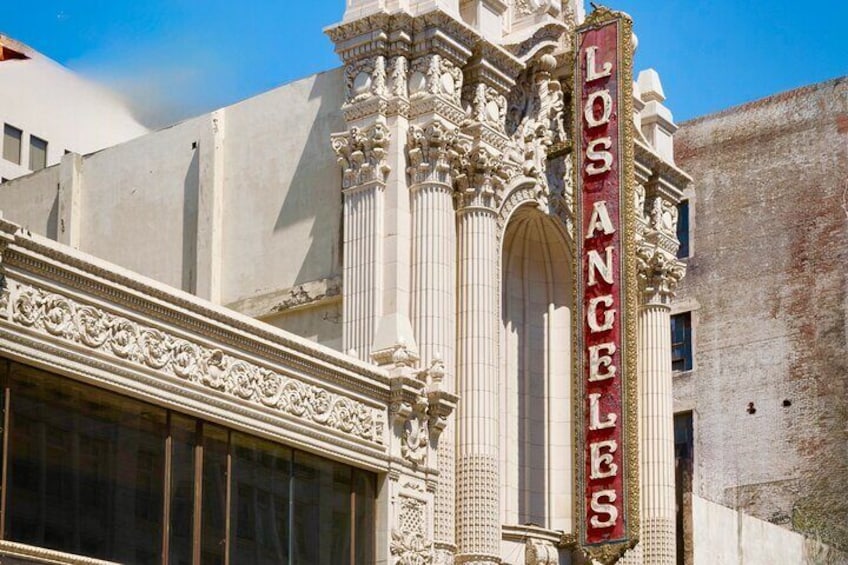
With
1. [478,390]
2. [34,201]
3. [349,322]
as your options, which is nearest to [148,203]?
[34,201]

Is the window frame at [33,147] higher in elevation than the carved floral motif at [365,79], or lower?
higher

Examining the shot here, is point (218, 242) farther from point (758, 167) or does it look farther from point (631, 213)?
point (758, 167)

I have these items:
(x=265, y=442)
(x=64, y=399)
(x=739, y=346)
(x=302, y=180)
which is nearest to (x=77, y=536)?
(x=64, y=399)

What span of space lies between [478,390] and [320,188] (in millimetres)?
5694

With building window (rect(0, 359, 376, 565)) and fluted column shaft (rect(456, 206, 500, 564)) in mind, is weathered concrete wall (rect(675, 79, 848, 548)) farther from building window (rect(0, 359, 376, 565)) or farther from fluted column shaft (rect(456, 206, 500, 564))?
building window (rect(0, 359, 376, 565))

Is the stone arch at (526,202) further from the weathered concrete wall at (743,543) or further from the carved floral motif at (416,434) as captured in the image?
the weathered concrete wall at (743,543)

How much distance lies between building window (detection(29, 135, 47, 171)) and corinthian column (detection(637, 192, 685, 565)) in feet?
70.8

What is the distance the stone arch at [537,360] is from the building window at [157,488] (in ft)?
30.3

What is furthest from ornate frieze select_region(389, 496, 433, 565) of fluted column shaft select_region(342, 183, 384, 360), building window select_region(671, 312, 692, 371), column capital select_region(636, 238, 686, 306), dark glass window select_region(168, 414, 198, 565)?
building window select_region(671, 312, 692, 371)

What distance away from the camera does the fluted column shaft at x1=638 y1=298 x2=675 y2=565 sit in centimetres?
4422

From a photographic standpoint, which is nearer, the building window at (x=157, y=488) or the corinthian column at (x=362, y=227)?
the building window at (x=157, y=488)

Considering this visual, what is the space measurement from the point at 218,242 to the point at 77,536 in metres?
15.2

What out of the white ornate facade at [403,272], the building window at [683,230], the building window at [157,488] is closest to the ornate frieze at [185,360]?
the white ornate facade at [403,272]

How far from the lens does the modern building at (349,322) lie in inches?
1120
